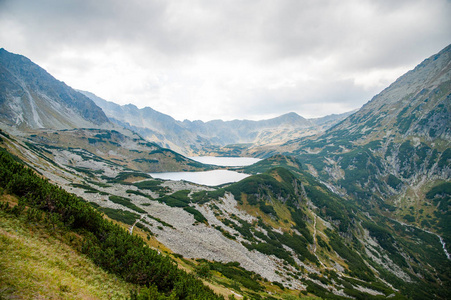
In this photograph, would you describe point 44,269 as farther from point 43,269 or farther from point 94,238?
point 94,238

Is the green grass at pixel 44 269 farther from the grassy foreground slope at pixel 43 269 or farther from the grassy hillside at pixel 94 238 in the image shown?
the grassy hillside at pixel 94 238

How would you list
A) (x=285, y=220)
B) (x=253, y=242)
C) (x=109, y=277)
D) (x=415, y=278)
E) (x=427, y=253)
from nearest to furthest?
(x=109, y=277), (x=253, y=242), (x=285, y=220), (x=415, y=278), (x=427, y=253)

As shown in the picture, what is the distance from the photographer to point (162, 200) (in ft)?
272

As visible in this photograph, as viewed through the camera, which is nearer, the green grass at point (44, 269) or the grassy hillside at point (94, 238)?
the green grass at point (44, 269)

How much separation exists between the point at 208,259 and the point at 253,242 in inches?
907

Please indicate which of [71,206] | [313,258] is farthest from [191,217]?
[71,206]

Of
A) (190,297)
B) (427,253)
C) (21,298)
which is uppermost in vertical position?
(21,298)

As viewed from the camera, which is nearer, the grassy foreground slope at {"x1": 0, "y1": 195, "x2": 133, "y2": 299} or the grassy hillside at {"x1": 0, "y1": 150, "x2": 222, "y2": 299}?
the grassy foreground slope at {"x1": 0, "y1": 195, "x2": 133, "y2": 299}

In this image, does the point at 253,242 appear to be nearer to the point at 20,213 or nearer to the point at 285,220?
the point at 285,220

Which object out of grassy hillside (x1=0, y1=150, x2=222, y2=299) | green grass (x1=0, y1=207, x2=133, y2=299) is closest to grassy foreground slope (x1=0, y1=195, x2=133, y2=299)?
green grass (x1=0, y1=207, x2=133, y2=299)

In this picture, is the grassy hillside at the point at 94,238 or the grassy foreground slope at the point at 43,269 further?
the grassy hillside at the point at 94,238

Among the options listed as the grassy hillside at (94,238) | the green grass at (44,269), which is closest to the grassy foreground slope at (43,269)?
the green grass at (44,269)

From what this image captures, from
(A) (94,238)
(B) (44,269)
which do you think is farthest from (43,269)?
(A) (94,238)

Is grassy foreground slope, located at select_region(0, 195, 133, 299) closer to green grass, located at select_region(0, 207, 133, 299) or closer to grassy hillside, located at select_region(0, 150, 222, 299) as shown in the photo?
green grass, located at select_region(0, 207, 133, 299)
